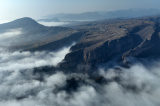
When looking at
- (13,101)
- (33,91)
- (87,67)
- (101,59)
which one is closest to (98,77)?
(87,67)

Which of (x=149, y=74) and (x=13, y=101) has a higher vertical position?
(x=149, y=74)

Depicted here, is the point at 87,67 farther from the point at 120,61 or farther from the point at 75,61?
the point at 120,61

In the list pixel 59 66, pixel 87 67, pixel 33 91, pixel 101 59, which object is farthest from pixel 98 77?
pixel 33 91

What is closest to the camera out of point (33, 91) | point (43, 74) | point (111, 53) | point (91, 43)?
point (33, 91)

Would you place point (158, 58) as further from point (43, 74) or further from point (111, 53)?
point (43, 74)

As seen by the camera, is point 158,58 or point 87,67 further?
point 158,58

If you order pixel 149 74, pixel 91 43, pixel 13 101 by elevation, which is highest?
pixel 91 43

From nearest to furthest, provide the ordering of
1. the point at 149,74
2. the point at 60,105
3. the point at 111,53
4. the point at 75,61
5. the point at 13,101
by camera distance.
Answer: the point at 60,105
the point at 13,101
the point at 149,74
the point at 75,61
the point at 111,53

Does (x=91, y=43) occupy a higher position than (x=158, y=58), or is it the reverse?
(x=91, y=43)

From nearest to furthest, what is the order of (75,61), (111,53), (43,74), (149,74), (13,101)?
1. (13,101)
2. (149,74)
3. (43,74)
4. (75,61)
5. (111,53)
